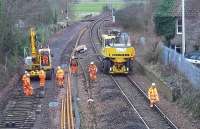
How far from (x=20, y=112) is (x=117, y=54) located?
11.9 metres

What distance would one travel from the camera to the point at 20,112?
87.6 feet

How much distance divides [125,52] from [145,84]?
10.7ft

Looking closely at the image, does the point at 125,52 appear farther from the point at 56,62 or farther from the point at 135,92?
the point at 56,62

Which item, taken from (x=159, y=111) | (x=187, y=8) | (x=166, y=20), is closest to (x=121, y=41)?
(x=159, y=111)

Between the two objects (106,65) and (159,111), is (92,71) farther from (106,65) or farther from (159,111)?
(159,111)

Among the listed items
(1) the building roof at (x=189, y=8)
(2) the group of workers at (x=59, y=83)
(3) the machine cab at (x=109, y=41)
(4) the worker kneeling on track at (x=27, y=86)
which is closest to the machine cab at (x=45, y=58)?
(2) the group of workers at (x=59, y=83)

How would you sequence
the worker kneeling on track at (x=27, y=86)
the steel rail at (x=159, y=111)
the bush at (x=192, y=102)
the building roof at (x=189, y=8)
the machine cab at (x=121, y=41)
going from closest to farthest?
1. the steel rail at (x=159, y=111)
2. the bush at (x=192, y=102)
3. the worker kneeling on track at (x=27, y=86)
4. the machine cab at (x=121, y=41)
5. the building roof at (x=189, y=8)

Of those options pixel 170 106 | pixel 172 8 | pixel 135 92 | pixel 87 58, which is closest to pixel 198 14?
pixel 172 8

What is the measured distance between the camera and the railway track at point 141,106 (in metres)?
23.6

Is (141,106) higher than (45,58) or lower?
lower

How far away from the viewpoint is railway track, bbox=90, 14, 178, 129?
23.6m

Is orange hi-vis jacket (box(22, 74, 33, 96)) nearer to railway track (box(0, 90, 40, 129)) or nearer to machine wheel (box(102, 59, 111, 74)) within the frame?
railway track (box(0, 90, 40, 129))

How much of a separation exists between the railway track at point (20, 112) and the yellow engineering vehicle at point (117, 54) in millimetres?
7914

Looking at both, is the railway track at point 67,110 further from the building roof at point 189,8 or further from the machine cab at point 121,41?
the building roof at point 189,8
